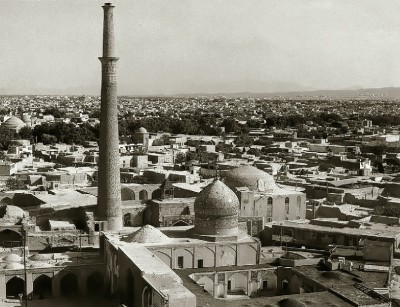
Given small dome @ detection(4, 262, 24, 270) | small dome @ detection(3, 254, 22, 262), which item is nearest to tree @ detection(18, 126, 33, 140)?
small dome @ detection(3, 254, 22, 262)

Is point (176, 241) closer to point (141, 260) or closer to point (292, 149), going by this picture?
point (141, 260)

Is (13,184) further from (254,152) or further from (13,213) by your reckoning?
(254,152)

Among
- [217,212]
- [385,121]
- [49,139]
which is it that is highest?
[385,121]

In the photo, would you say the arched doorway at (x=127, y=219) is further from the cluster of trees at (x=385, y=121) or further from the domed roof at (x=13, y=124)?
the cluster of trees at (x=385, y=121)

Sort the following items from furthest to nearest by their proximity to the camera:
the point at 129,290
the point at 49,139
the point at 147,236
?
the point at 49,139
the point at 147,236
the point at 129,290

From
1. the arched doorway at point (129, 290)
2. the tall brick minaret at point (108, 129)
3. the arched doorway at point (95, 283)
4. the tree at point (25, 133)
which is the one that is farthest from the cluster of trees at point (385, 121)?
the arched doorway at point (129, 290)

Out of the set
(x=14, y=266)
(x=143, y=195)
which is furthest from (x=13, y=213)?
(x=143, y=195)

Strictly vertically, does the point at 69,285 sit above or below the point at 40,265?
below
